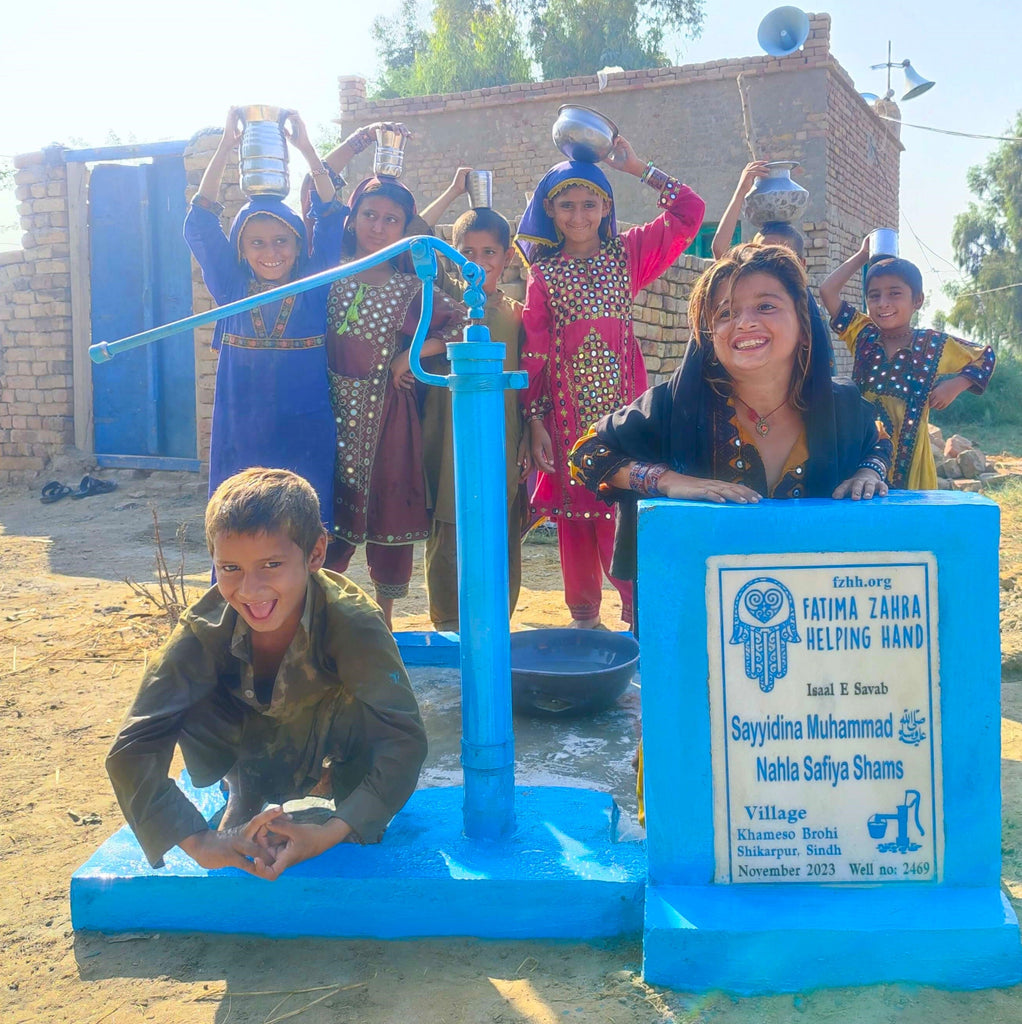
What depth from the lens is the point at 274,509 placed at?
2.02 meters

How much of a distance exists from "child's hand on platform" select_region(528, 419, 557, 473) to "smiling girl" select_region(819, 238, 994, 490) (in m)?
1.12

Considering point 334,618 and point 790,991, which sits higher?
point 334,618

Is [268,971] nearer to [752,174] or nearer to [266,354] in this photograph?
[266,354]

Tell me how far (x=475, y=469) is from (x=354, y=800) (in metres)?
0.70

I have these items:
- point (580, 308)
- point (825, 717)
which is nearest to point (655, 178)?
point (580, 308)

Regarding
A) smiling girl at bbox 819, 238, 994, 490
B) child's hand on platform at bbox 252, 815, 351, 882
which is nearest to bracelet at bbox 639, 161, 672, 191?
smiling girl at bbox 819, 238, 994, 490

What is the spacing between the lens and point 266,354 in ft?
10.9

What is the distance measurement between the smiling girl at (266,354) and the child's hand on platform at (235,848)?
5.19ft

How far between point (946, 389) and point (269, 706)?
8.34 ft

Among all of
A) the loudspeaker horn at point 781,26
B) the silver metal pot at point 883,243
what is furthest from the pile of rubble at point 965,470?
the silver metal pot at point 883,243

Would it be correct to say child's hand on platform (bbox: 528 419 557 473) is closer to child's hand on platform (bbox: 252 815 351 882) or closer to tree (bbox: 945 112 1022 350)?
child's hand on platform (bbox: 252 815 351 882)

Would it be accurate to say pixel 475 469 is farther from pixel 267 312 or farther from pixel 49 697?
pixel 49 697

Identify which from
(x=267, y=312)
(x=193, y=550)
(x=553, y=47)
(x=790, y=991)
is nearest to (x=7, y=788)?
(x=267, y=312)

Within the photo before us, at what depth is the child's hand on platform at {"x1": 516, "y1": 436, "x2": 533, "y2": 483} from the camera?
371cm
